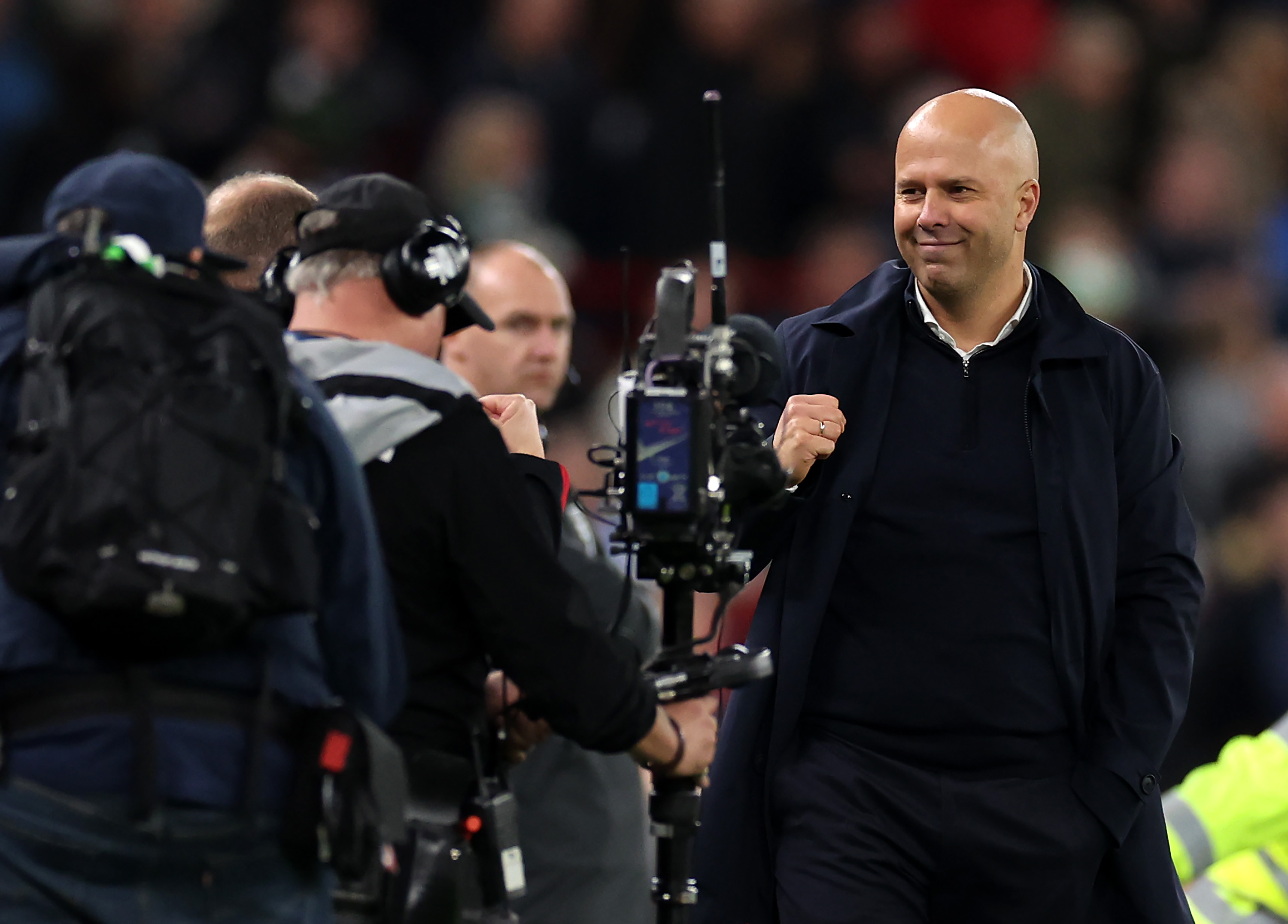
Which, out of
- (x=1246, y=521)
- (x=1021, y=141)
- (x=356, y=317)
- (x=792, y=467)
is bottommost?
(x=1246, y=521)

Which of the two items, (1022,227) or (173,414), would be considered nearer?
(173,414)

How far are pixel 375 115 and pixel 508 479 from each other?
5777 mm

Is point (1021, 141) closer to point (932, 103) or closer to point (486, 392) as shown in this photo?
point (932, 103)

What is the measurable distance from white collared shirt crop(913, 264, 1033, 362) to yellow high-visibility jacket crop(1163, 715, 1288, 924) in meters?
1.39

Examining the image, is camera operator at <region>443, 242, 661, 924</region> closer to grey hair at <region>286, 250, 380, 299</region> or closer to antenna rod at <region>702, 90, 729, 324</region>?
antenna rod at <region>702, 90, 729, 324</region>

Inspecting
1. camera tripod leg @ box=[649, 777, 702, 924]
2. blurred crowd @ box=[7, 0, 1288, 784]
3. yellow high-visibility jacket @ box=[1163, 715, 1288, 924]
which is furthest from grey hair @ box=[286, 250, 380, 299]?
blurred crowd @ box=[7, 0, 1288, 784]

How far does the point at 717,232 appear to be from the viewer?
11.7 feet

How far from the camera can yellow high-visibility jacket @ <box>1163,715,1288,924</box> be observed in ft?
15.5

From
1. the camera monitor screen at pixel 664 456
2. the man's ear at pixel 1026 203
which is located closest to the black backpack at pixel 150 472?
the camera monitor screen at pixel 664 456

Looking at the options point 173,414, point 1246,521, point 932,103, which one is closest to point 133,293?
point 173,414

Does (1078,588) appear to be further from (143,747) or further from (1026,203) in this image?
(143,747)

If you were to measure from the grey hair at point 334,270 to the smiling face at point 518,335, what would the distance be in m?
1.77

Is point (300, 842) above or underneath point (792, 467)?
underneath

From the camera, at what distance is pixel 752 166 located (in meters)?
8.78
